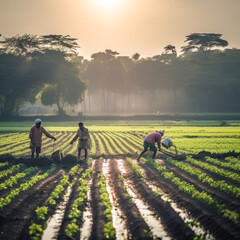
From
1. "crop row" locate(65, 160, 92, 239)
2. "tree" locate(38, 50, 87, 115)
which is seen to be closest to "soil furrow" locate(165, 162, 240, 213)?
"crop row" locate(65, 160, 92, 239)

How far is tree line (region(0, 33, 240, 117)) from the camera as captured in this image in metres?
76.2

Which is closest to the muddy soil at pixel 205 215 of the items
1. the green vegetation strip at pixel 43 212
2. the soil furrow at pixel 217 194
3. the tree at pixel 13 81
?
the soil furrow at pixel 217 194

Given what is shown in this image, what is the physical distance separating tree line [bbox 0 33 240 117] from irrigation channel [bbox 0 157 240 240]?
64.0 meters

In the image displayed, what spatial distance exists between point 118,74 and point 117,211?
95.1 meters

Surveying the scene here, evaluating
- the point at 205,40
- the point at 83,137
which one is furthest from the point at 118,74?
the point at 83,137

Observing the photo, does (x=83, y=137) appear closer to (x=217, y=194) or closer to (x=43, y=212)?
(x=43, y=212)

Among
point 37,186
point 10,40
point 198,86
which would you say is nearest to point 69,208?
point 37,186

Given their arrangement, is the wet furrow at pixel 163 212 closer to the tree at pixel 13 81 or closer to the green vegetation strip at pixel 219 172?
the green vegetation strip at pixel 219 172

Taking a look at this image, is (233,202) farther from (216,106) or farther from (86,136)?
(216,106)

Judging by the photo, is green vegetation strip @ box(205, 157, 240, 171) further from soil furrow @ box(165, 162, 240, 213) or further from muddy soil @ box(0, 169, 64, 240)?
muddy soil @ box(0, 169, 64, 240)

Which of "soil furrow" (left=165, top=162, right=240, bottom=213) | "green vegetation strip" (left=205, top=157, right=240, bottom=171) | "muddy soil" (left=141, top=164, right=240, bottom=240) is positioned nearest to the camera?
"muddy soil" (left=141, top=164, right=240, bottom=240)

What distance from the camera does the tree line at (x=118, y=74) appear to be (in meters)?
76.2

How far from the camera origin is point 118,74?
104312 mm

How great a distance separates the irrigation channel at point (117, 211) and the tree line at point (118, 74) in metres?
64.0
